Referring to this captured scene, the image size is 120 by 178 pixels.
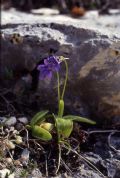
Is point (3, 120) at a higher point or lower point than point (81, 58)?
lower

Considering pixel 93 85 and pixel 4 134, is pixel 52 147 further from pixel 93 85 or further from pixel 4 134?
pixel 93 85

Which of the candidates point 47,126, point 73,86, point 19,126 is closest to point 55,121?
point 47,126

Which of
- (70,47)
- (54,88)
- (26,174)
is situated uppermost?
(70,47)

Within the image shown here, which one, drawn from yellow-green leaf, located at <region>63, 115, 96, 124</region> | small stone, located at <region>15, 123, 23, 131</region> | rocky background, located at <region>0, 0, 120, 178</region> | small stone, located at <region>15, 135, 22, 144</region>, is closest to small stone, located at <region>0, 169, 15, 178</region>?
rocky background, located at <region>0, 0, 120, 178</region>

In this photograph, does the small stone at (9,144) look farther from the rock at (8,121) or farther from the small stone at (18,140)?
the rock at (8,121)

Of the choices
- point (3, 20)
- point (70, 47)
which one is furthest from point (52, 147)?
point (3, 20)

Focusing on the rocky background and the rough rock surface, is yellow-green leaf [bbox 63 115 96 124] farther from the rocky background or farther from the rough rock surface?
the rough rock surface

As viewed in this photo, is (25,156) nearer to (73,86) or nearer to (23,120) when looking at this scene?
(23,120)
